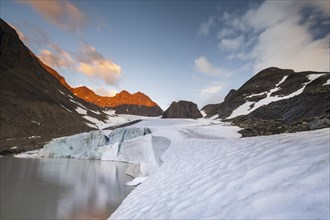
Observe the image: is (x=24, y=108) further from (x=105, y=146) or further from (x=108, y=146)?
(x=108, y=146)

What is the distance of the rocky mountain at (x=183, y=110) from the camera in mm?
103394

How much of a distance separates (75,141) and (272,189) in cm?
3831

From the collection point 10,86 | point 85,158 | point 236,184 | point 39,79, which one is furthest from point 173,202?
point 39,79

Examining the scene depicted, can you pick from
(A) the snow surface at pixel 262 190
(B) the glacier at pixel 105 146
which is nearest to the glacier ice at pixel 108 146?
(B) the glacier at pixel 105 146

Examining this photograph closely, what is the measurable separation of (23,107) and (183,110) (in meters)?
60.3

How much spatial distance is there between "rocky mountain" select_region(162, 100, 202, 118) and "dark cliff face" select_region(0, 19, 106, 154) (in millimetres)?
39659

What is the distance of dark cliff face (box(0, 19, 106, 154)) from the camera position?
5656 centimetres

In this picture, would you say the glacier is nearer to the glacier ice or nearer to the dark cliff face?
the glacier ice

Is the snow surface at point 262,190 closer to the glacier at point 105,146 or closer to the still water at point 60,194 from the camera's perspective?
the still water at point 60,194

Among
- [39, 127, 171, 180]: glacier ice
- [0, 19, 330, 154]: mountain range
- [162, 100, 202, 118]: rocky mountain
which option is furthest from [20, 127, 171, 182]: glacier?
[162, 100, 202, 118]: rocky mountain

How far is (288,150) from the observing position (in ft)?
13.9

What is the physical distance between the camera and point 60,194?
1559 centimetres

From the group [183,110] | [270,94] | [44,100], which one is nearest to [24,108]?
[44,100]

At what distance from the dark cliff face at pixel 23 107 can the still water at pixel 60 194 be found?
80.7 ft
